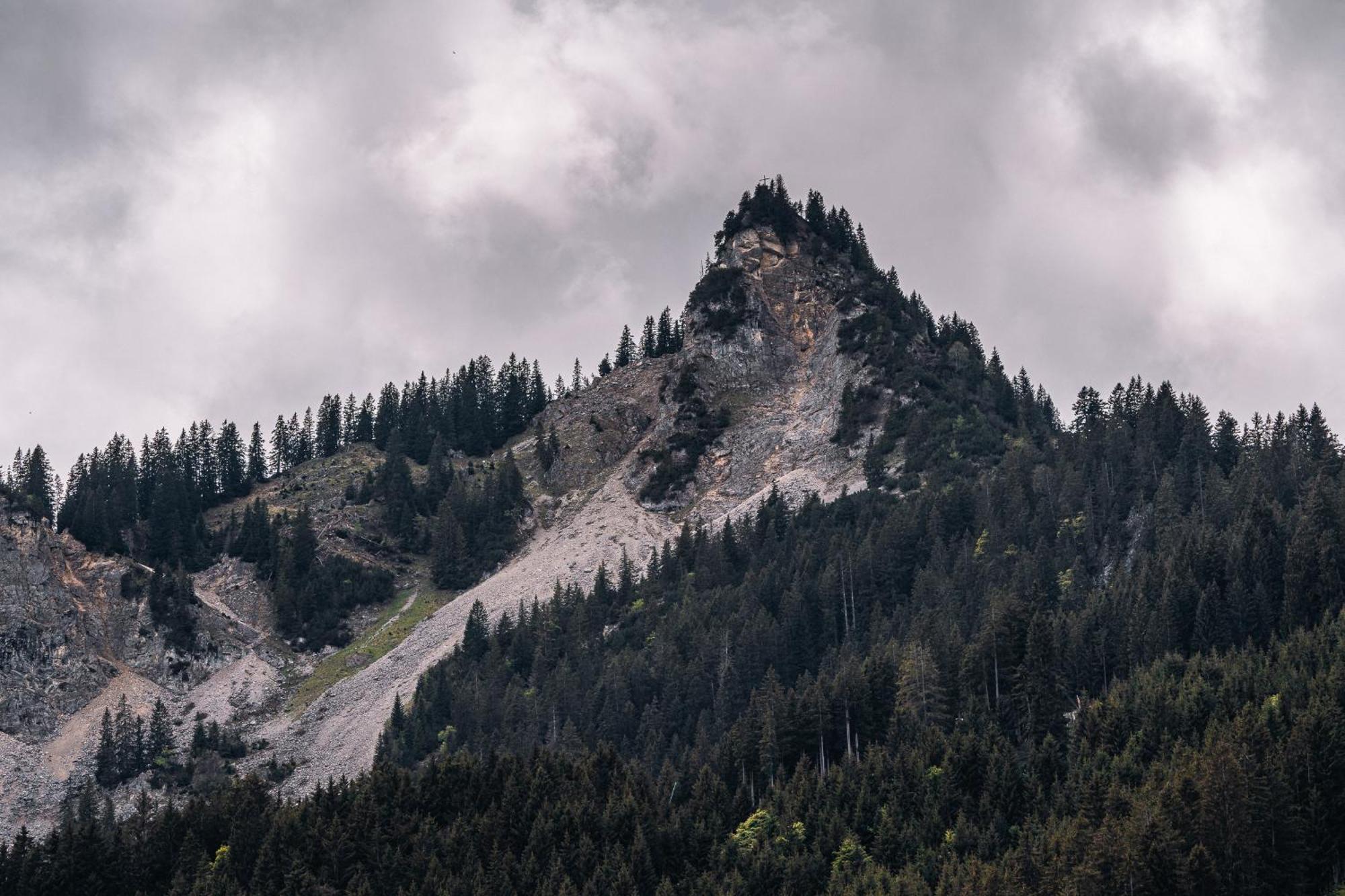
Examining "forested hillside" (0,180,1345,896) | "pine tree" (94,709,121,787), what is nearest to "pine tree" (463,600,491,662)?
"forested hillside" (0,180,1345,896)

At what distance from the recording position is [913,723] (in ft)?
408

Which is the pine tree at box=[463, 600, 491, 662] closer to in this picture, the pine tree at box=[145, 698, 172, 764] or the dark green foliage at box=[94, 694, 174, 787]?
the pine tree at box=[145, 698, 172, 764]

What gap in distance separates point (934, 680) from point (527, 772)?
36.8 metres

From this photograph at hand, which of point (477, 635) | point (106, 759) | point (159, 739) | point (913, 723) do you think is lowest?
point (913, 723)

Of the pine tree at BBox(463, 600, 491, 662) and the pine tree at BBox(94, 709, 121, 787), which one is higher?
the pine tree at BBox(463, 600, 491, 662)

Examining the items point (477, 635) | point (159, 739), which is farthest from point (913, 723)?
point (159, 739)

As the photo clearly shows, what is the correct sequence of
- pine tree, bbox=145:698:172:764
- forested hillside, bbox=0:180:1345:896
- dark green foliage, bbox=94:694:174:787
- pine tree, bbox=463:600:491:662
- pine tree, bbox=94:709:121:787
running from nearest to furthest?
1. forested hillside, bbox=0:180:1345:896
2. pine tree, bbox=94:709:121:787
3. dark green foliage, bbox=94:694:174:787
4. pine tree, bbox=145:698:172:764
5. pine tree, bbox=463:600:491:662

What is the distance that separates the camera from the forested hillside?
312 feet

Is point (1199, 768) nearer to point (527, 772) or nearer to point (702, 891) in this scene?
point (702, 891)

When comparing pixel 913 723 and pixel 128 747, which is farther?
pixel 128 747

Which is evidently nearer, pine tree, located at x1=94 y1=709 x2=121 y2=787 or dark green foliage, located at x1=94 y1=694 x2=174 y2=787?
pine tree, located at x1=94 y1=709 x2=121 y2=787

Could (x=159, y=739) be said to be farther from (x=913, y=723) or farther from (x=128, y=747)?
(x=913, y=723)

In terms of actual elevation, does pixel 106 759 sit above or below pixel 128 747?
below

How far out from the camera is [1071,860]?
89000 mm
